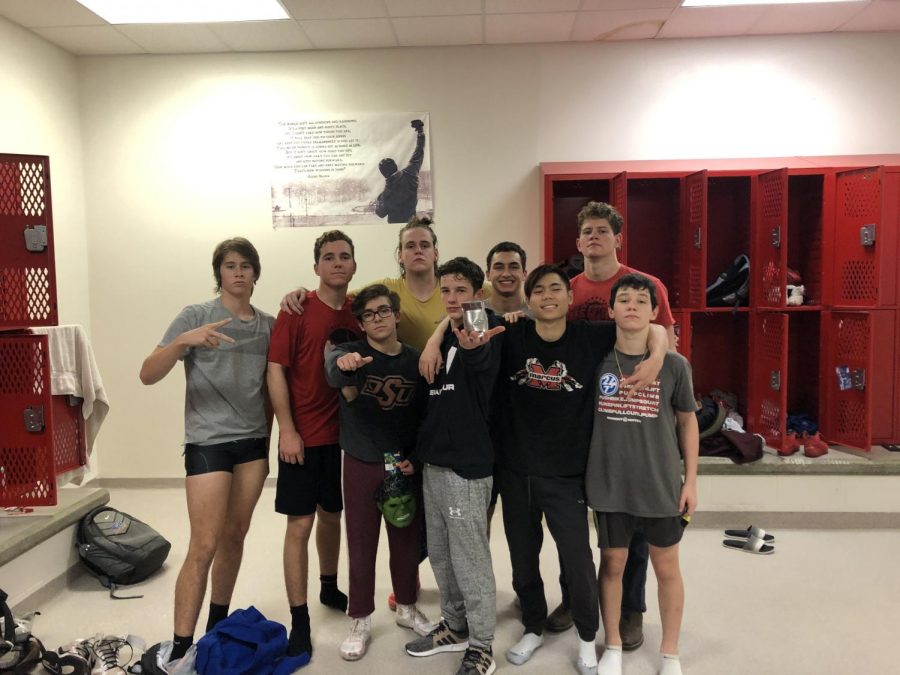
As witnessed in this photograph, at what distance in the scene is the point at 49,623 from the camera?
8.33ft

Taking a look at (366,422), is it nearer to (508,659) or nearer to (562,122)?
(508,659)

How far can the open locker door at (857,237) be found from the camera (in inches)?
137

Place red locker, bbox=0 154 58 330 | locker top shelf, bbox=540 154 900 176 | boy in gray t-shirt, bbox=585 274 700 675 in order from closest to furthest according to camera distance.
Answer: boy in gray t-shirt, bbox=585 274 700 675
red locker, bbox=0 154 58 330
locker top shelf, bbox=540 154 900 176

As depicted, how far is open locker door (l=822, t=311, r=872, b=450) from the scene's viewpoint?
3.47m

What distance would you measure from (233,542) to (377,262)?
2.22 m

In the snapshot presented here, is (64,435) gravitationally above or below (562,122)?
below

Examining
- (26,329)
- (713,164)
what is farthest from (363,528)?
(713,164)

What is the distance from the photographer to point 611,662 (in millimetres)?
2119

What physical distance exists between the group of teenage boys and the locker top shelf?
65.3 inches

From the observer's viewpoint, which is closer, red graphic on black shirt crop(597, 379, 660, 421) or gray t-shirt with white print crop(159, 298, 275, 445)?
red graphic on black shirt crop(597, 379, 660, 421)

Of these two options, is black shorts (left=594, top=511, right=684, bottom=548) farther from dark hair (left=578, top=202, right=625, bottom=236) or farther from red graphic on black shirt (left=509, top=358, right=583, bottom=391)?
dark hair (left=578, top=202, right=625, bottom=236)

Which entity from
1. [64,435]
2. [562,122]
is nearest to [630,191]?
[562,122]

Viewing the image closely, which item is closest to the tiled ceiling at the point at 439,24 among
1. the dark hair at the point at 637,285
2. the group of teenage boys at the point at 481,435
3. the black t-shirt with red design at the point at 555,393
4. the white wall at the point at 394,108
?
the white wall at the point at 394,108

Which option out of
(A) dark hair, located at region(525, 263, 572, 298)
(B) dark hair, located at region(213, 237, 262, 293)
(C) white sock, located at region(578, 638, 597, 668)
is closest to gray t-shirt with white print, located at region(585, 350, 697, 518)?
(A) dark hair, located at region(525, 263, 572, 298)
